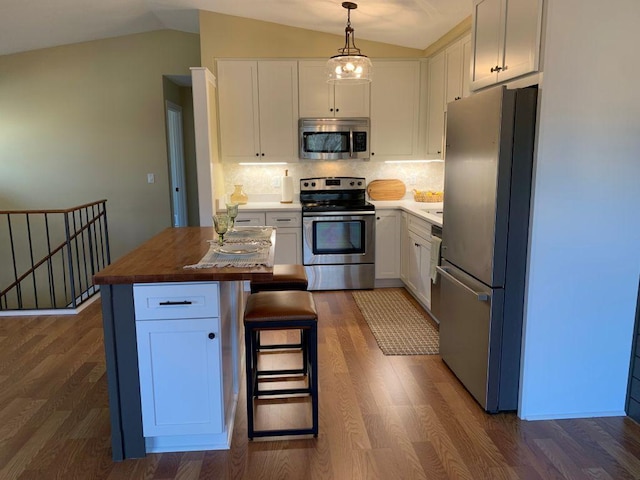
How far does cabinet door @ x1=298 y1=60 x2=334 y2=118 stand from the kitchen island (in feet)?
10.1

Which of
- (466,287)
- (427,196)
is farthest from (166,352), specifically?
(427,196)

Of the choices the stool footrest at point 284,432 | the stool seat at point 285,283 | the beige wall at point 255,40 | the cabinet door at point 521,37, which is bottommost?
the stool footrest at point 284,432

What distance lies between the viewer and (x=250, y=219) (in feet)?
15.7

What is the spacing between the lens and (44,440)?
7.82ft

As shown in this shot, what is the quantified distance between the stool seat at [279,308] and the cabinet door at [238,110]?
2.81m

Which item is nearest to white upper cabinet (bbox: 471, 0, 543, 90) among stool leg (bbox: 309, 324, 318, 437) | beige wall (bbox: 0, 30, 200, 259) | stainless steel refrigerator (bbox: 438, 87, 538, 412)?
stainless steel refrigerator (bbox: 438, 87, 538, 412)

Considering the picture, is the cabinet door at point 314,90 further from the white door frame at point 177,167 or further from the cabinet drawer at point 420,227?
the white door frame at point 177,167

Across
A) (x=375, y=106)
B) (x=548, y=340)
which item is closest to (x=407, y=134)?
(x=375, y=106)

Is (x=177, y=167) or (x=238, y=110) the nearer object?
(x=238, y=110)

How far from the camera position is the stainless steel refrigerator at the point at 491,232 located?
2344 mm

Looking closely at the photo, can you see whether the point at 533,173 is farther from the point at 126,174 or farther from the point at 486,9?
the point at 126,174

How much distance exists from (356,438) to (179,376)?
933 millimetres

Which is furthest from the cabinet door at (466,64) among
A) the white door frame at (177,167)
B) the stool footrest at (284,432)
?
the white door frame at (177,167)

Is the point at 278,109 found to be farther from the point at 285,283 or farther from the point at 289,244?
the point at 285,283
